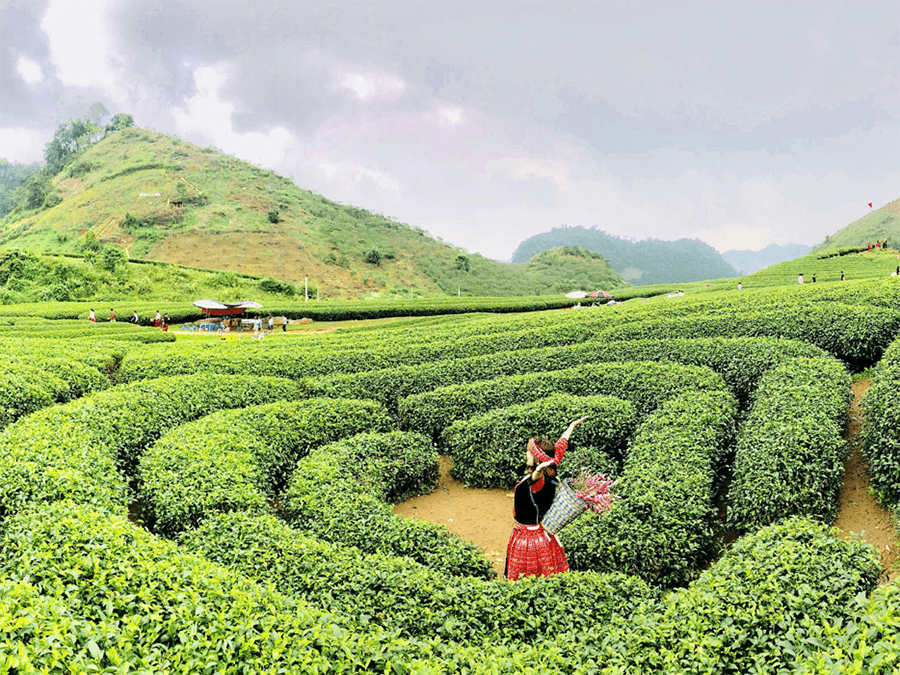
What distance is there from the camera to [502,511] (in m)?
9.83

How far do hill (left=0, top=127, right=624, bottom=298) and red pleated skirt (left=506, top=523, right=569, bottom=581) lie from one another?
175ft

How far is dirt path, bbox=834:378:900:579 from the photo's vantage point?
7.05 m

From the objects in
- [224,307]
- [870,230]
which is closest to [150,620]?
A: [224,307]

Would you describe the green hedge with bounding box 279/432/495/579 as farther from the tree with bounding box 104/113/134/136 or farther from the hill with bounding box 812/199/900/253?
the tree with bounding box 104/113/134/136

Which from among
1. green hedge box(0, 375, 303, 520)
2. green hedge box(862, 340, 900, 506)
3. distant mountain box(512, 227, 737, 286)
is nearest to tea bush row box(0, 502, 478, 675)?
green hedge box(0, 375, 303, 520)

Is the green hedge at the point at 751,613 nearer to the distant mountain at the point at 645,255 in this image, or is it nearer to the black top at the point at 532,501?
the black top at the point at 532,501

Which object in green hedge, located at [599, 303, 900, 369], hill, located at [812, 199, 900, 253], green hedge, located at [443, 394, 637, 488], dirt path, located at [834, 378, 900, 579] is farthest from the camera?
hill, located at [812, 199, 900, 253]

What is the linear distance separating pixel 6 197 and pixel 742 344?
137m

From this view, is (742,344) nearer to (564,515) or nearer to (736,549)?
(736,549)

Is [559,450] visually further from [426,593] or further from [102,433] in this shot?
[102,433]

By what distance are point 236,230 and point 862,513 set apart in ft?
218

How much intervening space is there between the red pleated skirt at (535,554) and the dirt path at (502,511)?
56.1 inches

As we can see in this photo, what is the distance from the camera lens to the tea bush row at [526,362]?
1215 centimetres

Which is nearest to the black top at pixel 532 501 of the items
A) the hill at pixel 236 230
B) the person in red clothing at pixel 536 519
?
the person in red clothing at pixel 536 519
